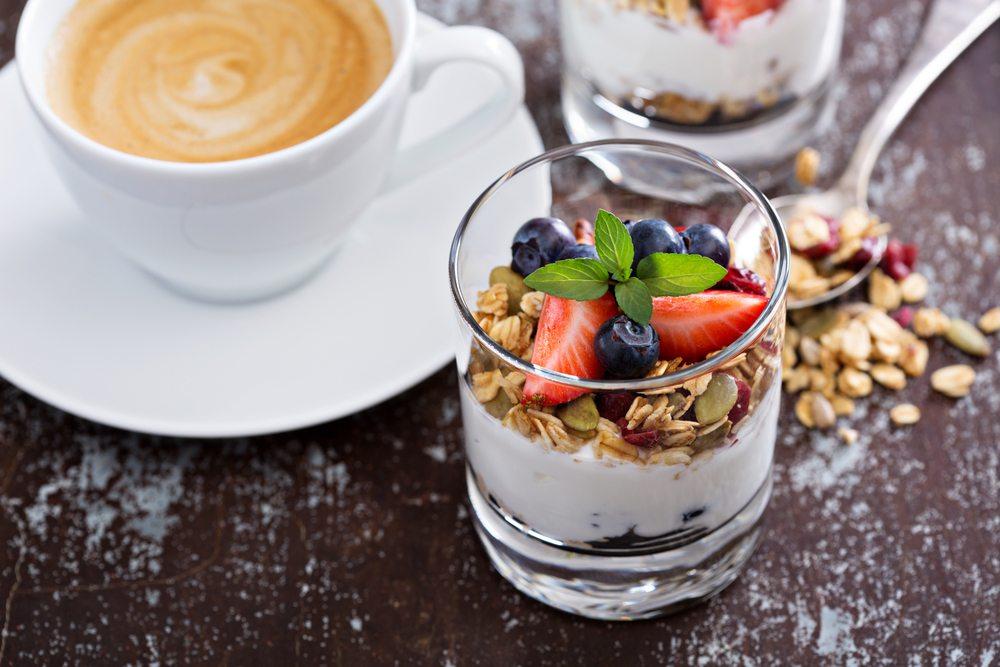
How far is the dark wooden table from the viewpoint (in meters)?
1.07

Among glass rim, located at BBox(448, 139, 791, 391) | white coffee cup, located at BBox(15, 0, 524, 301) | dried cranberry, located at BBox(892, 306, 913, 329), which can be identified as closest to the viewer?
glass rim, located at BBox(448, 139, 791, 391)

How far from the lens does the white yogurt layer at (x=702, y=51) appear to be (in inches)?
49.2

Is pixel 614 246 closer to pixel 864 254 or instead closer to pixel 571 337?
pixel 571 337

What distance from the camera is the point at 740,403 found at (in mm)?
898

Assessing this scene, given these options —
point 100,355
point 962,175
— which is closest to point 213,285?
point 100,355

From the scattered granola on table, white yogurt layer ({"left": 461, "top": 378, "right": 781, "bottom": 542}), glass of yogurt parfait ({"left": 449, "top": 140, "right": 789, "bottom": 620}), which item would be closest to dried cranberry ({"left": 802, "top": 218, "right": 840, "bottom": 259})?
the scattered granola on table

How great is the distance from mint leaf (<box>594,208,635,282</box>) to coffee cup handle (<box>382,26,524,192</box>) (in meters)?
0.32

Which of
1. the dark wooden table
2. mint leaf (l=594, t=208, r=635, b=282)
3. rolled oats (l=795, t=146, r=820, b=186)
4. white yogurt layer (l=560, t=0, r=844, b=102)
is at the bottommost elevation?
the dark wooden table

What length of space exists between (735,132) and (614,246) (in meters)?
0.52

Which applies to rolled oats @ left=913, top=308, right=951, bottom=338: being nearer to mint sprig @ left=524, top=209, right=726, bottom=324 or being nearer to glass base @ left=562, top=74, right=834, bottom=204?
glass base @ left=562, top=74, right=834, bottom=204

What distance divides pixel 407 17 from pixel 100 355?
1.49 feet

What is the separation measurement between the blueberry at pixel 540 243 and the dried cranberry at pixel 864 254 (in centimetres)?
43

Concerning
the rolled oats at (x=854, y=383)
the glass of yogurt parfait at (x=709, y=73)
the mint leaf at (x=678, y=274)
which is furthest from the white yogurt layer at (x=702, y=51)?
the mint leaf at (x=678, y=274)

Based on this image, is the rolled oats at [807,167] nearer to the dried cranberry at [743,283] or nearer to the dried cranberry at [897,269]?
the dried cranberry at [897,269]
